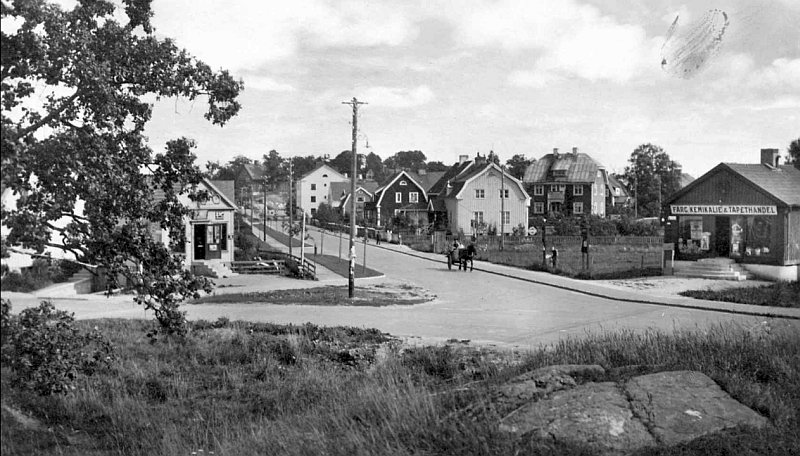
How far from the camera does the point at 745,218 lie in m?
29.2

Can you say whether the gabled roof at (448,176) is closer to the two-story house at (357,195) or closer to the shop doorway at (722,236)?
the two-story house at (357,195)

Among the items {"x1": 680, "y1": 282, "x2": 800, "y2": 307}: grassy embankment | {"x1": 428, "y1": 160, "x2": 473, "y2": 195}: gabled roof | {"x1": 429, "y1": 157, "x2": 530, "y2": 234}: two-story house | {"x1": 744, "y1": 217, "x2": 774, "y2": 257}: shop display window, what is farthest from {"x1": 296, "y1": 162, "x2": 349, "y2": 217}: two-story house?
{"x1": 680, "y1": 282, "x2": 800, "y2": 307}: grassy embankment

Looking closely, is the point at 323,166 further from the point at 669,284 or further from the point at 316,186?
the point at 669,284

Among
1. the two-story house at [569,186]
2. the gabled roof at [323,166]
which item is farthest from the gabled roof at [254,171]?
the two-story house at [569,186]

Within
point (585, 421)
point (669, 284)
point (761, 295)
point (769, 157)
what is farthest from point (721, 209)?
point (585, 421)

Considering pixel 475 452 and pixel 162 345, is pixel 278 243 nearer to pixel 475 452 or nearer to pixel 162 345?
pixel 162 345

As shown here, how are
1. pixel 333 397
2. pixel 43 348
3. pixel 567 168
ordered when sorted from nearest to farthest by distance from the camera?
pixel 43 348 < pixel 333 397 < pixel 567 168

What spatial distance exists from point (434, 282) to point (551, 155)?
42061mm

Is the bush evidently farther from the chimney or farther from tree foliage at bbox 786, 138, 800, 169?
tree foliage at bbox 786, 138, 800, 169

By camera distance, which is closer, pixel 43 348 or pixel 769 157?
pixel 43 348

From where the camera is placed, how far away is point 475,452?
5922 mm

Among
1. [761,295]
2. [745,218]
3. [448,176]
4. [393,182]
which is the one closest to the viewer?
[761,295]

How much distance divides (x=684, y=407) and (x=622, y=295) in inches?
752

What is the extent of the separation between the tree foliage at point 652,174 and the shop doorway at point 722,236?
30.2 m
